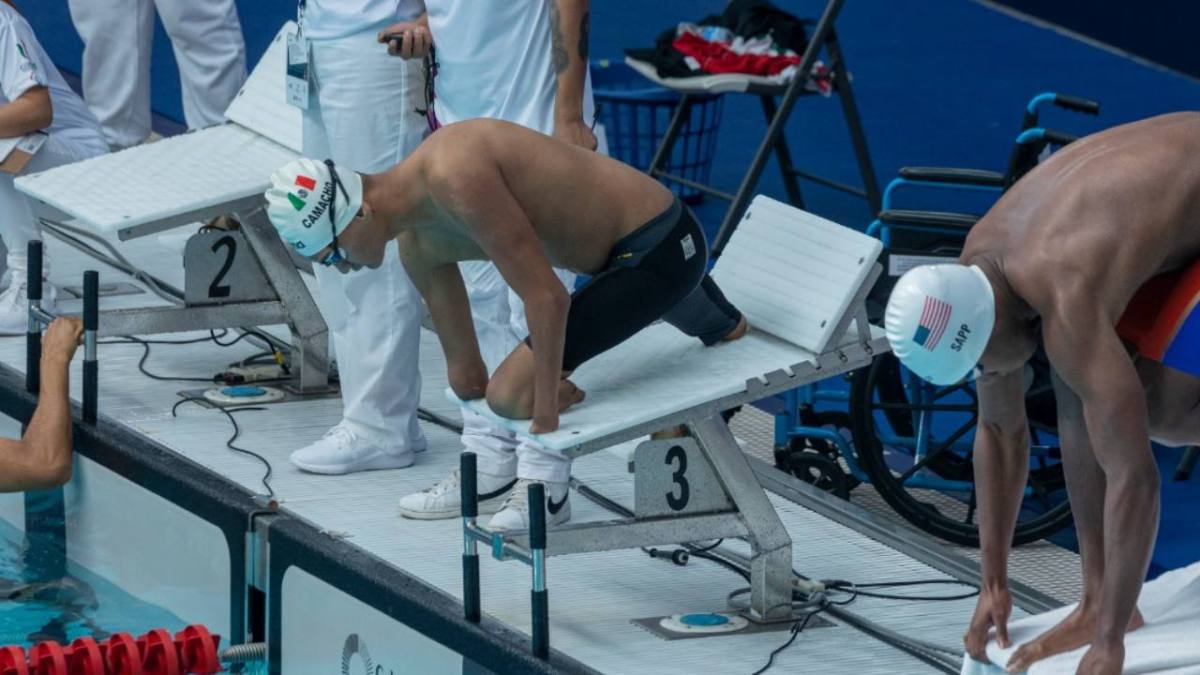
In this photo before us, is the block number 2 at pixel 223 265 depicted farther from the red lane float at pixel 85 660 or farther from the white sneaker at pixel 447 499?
the red lane float at pixel 85 660

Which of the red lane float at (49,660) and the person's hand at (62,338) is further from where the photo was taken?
the person's hand at (62,338)

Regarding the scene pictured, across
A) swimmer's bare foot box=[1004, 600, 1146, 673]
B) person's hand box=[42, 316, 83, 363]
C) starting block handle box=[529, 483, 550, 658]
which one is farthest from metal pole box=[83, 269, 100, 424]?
swimmer's bare foot box=[1004, 600, 1146, 673]

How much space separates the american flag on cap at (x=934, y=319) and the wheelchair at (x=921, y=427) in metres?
1.57

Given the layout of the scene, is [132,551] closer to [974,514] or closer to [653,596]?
[653,596]

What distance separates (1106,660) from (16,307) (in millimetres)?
3807

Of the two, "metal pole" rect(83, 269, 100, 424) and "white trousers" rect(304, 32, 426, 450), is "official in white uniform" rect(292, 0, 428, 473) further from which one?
"metal pole" rect(83, 269, 100, 424)

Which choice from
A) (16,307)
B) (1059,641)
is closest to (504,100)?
(1059,641)

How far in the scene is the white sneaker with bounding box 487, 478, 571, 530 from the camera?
4.26 metres

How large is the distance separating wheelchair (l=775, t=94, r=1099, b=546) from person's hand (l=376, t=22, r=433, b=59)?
3.88ft

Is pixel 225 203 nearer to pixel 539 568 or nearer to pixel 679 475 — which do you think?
pixel 679 475

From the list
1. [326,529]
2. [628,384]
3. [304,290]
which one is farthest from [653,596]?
[304,290]

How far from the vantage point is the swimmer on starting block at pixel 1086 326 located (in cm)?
308

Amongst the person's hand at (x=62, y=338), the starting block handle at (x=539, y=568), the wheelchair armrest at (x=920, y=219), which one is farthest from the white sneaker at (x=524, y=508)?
the person's hand at (x=62, y=338)

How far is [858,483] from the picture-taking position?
499 cm
